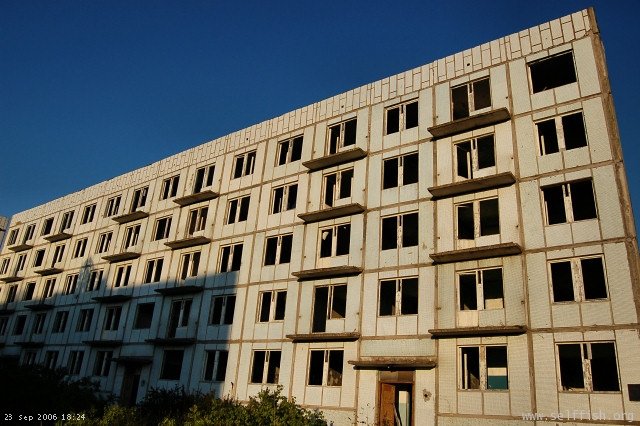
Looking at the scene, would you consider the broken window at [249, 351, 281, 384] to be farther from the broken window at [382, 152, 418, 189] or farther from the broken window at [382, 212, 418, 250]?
the broken window at [382, 152, 418, 189]

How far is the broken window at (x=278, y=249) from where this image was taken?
94.3ft

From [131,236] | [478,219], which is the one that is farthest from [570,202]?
[131,236]

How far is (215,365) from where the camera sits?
2875 cm

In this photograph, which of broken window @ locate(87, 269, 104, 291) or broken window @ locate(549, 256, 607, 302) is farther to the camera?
broken window @ locate(87, 269, 104, 291)

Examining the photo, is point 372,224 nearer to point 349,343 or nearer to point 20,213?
point 349,343

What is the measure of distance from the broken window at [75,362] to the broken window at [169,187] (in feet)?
43.4

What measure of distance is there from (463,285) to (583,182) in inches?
247

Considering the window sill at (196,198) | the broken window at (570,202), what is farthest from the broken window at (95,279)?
the broken window at (570,202)

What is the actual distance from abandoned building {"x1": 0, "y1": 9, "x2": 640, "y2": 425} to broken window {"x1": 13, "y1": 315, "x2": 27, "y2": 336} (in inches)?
445

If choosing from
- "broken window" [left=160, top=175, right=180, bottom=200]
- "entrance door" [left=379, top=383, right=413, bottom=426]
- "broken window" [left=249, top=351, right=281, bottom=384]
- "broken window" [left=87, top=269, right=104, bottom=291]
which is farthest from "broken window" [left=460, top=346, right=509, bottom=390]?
"broken window" [left=87, top=269, right=104, bottom=291]

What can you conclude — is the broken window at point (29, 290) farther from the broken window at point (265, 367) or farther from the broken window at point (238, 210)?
the broken window at point (265, 367)

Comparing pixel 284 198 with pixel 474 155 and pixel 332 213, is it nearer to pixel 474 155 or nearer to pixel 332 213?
pixel 332 213

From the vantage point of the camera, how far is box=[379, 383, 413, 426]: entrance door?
21.5m

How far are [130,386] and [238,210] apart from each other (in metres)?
13.7
